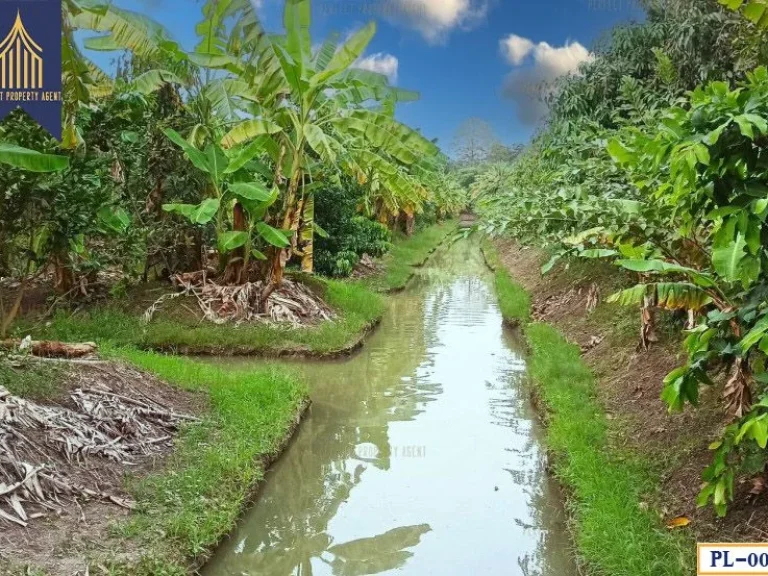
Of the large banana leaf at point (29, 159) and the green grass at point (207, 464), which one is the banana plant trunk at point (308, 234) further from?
the large banana leaf at point (29, 159)

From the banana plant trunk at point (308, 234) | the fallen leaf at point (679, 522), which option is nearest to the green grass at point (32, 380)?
the fallen leaf at point (679, 522)

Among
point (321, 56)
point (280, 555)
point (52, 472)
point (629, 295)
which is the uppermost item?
point (321, 56)

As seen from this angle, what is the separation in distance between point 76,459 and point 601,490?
12.2 ft

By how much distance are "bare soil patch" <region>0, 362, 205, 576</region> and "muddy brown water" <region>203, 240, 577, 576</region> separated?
2.69ft

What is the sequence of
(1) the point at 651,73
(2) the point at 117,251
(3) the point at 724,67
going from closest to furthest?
(2) the point at 117,251
(3) the point at 724,67
(1) the point at 651,73

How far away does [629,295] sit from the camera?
4562 mm

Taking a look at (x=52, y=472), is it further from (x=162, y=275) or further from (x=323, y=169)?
(x=323, y=169)

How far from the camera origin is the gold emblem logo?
264 inches

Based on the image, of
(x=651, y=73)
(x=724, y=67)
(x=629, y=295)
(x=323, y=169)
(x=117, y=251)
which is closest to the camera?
(x=629, y=295)

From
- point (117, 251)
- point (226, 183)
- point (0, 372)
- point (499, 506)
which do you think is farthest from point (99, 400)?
point (226, 183)

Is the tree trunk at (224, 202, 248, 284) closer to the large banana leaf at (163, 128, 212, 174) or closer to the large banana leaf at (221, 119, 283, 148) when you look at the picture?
the large banana leaf at (163, 128, 212, 174)

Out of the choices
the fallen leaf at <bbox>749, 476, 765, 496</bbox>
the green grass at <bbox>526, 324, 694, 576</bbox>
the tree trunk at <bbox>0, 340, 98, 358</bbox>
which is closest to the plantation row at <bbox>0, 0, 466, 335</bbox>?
the tree trunk at <bbox>0, 340, 98, 358</bbox>

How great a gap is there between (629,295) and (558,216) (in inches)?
43.9

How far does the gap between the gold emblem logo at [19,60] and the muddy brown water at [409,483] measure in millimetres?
4395
